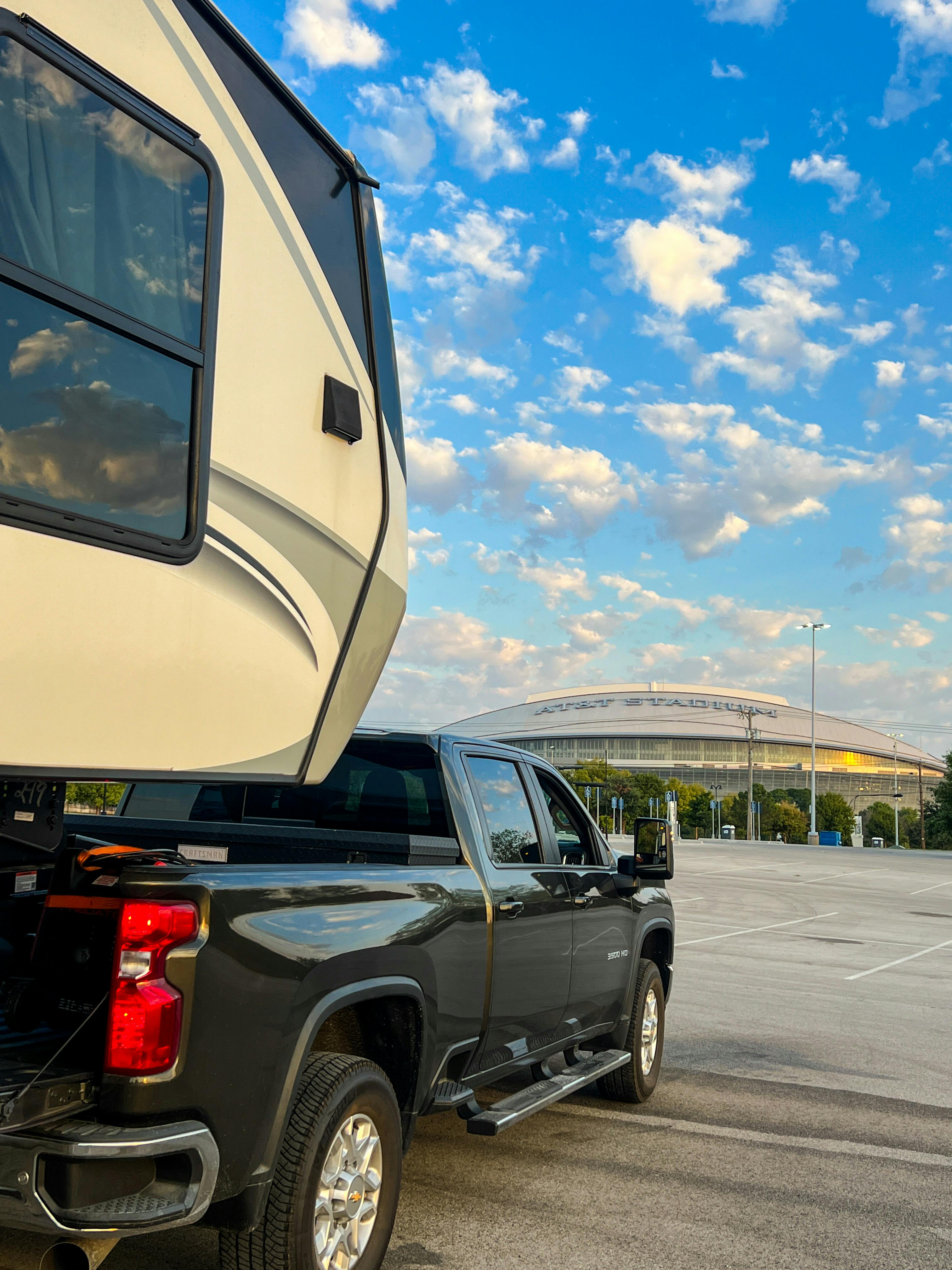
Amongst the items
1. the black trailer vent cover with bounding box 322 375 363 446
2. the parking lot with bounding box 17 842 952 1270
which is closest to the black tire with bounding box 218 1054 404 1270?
the parking lot with bounding box 17 842 952 1270

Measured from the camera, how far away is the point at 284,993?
3367 millimetres

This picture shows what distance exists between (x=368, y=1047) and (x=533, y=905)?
1.19 metres

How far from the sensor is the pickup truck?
9.82ft

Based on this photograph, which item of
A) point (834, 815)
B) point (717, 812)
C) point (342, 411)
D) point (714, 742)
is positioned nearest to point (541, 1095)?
point (342, 411)

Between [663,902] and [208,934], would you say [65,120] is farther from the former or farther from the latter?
[663,902]

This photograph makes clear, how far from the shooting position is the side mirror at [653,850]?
249 inches

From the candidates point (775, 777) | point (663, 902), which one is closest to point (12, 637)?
point (663, 902)

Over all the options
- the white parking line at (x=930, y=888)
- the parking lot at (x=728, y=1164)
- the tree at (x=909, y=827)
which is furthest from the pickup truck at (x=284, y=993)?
the tree at (x=909, y=827)

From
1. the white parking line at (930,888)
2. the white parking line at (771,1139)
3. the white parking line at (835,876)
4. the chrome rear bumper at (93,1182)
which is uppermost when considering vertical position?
the chrome rear bumper at (93,1182)

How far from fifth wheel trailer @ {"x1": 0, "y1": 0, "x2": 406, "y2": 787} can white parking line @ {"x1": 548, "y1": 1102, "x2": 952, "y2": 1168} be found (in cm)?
316

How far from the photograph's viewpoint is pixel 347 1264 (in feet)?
12.0

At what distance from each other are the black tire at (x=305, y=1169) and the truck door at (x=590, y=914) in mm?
2046

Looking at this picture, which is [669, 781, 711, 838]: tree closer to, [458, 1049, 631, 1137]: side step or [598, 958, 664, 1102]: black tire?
[598, 958, 664, 1102]: black tire

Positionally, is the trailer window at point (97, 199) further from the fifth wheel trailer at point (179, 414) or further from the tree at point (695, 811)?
the tree at point (695, 811)
